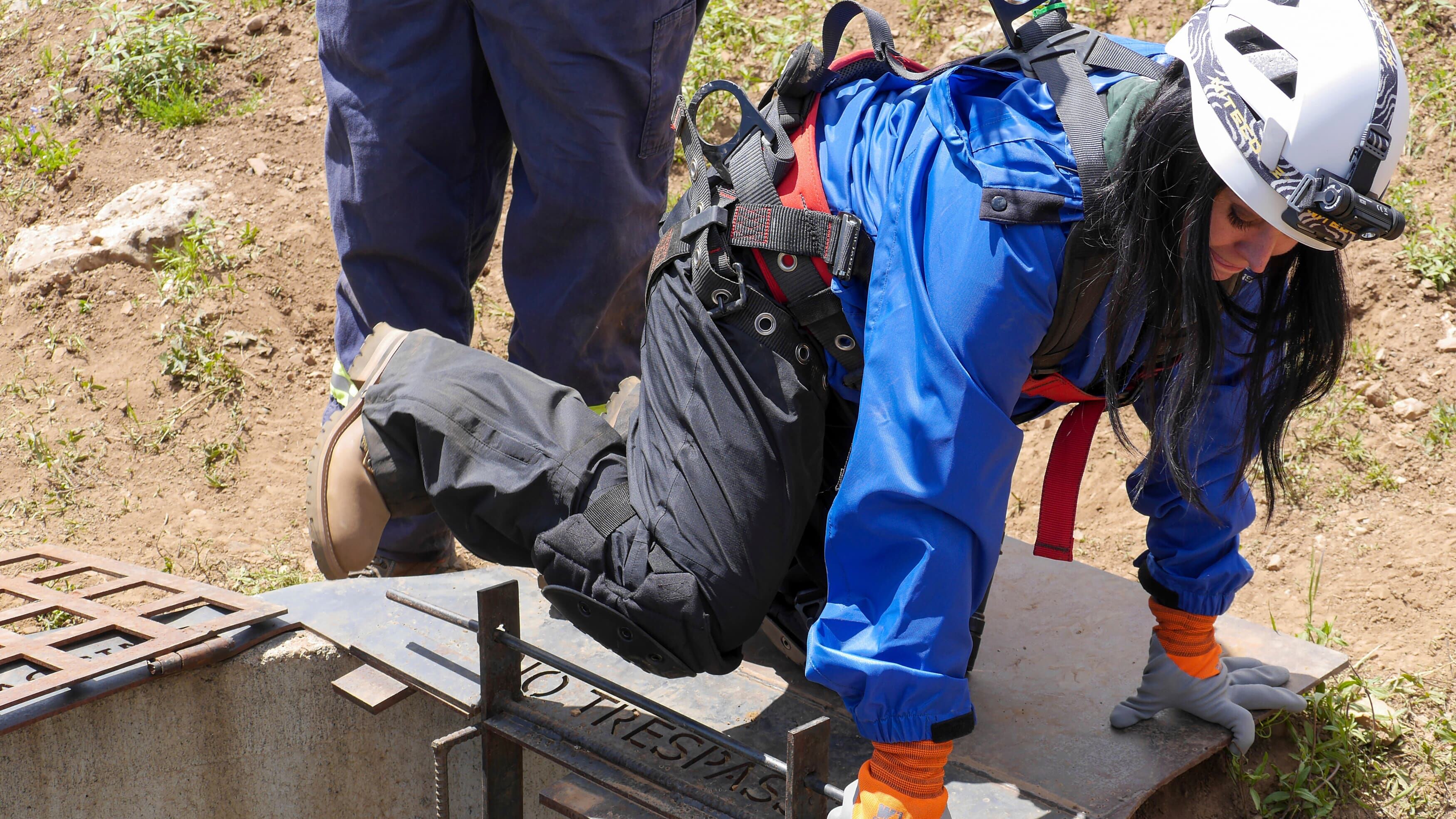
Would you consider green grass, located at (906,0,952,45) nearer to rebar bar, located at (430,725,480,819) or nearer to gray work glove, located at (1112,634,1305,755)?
gray work glove, located at (1112,634,1305,755)

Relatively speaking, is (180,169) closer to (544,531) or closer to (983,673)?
(544,531)

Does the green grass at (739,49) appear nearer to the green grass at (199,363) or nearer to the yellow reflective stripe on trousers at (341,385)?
the green grass at (199,363)

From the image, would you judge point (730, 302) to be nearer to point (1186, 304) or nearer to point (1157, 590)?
point (1186, 304)

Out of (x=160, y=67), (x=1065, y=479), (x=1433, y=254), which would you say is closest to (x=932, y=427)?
(x=1065, y=479)

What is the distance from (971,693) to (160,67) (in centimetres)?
415

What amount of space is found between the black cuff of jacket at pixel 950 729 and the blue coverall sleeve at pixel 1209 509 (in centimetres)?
51

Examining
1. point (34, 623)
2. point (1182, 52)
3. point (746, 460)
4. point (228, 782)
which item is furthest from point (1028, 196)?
point (34, 623)

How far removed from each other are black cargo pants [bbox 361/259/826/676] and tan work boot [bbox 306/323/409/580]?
0.16ft

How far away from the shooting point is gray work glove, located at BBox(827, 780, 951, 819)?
1657 millimetres

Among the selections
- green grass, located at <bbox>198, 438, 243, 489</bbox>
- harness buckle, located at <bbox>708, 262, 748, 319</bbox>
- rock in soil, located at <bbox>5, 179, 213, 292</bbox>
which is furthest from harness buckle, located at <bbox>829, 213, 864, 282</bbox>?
rock in soil, located at <bbox>5, 179, 213, 292</bbox>

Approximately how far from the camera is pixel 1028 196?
57.6 inches

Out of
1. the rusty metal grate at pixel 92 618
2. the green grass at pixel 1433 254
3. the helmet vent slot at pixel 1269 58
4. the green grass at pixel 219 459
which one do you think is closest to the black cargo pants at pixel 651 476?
the rusty metal grate at pixel 92 618

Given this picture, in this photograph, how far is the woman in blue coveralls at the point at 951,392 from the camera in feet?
4.65

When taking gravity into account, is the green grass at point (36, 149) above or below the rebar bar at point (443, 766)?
above
